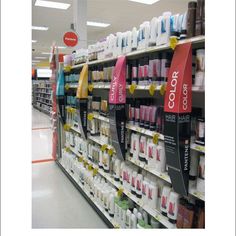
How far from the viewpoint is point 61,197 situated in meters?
4.08

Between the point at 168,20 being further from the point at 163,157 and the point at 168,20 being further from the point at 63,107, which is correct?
the point at 63,107

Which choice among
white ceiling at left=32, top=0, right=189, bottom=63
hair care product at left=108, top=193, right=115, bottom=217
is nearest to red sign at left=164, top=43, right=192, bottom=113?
hair care product at left=108, top=193, right=115, bottom=217

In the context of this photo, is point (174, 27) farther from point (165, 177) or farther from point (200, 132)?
point (165, 177)

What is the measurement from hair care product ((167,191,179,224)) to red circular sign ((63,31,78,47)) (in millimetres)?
4134

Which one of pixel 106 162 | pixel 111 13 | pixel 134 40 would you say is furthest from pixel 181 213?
pixel 111 13

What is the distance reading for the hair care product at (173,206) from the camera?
85.1 inches

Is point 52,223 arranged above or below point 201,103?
below

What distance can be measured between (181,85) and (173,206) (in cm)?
97

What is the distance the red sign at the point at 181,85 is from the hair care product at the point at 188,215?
73 centimetres

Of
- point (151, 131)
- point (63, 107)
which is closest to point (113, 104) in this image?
point (151, 131)

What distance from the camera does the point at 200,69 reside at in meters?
1.88

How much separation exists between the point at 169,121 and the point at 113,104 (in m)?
0.90

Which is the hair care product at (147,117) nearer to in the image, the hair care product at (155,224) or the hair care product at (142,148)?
the hair care product at (142,148)

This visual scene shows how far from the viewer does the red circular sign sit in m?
5.43
